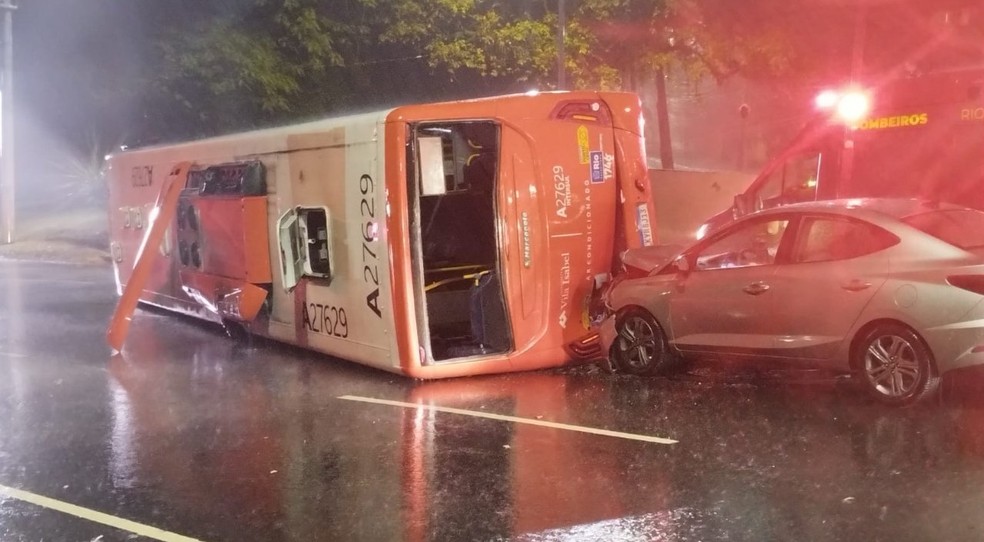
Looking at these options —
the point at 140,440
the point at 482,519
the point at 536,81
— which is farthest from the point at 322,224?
the point at 536,81

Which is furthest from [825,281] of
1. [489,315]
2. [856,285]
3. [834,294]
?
[489,315]

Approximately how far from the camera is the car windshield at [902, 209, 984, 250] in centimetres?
676

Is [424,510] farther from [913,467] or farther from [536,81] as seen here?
[536,81]

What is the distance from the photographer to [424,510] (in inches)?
215

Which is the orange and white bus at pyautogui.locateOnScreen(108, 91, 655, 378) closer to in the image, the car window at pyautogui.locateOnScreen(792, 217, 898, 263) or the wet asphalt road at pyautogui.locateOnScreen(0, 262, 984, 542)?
the wet asphalt road at pyautogui.locateOnScreen(0, 262, 984, 542)

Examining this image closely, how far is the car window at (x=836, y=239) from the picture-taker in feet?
22.9

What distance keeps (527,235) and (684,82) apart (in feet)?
71.5

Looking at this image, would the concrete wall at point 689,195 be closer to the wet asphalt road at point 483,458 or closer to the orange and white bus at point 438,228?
the orange and white bus at point 438,228

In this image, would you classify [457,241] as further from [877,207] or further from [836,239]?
[877,207]

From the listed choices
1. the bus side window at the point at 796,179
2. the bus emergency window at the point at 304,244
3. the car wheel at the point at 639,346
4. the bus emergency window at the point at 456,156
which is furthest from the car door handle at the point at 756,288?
the bus side window at the point at 796,179

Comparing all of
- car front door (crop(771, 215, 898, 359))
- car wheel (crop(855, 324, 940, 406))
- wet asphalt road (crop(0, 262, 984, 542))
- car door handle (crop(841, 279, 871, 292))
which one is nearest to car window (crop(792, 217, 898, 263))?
car front door (crop(771, 215, 898, 359))

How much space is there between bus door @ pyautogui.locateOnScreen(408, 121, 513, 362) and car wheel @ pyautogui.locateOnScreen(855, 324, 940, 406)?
3.08 meters

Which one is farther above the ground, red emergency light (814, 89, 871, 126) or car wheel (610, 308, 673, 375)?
red emergency light (814, 89, 871, 126)

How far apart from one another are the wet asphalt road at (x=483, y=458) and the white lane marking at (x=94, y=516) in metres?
0.04
